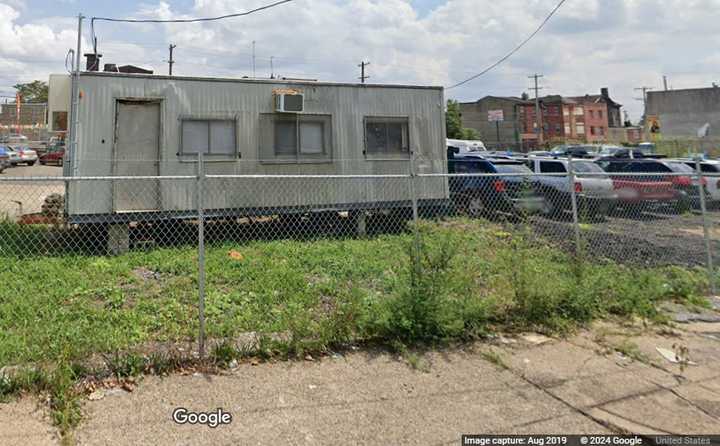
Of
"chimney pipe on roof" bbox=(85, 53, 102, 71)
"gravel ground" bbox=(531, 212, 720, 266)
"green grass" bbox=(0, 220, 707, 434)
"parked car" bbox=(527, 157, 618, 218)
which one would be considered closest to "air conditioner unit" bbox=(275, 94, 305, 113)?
"green grass" bbox=(0, 220, 707, 434)

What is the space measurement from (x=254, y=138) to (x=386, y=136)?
283 centimetres

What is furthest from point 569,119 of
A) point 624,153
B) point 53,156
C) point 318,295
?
point 318,295

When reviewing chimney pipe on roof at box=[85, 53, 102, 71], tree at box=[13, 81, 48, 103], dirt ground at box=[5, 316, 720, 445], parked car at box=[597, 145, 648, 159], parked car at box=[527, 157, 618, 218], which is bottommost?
dirt ground at box=[5, 316, 720, 445]

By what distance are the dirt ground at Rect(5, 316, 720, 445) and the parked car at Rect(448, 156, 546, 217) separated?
2.29 meters

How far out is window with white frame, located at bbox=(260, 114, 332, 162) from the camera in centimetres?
851

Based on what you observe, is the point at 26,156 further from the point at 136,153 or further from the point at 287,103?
the point at 287,103

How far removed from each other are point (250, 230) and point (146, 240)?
1.92 metres

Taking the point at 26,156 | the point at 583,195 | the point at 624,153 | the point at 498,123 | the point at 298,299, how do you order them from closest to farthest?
1. the point at 298,299
2. the point at 583,195
3. the point at 624,153
4. the point at 26,156
5. the point at 498,123

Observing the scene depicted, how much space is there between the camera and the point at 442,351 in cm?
385

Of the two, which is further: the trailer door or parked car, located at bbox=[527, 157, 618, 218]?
the trailer door

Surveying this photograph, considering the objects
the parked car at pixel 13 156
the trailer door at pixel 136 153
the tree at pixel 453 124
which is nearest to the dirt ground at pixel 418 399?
the trailer door at pixel 136 153

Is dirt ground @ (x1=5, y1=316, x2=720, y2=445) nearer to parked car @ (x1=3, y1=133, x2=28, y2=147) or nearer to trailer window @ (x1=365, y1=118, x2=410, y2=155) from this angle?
trailer window @ (x1=365, y1=118, x2=410, y2=155)

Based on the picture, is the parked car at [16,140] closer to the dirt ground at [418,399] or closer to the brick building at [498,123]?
the dirt ground at [418,399]

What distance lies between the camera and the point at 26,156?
2503cm
